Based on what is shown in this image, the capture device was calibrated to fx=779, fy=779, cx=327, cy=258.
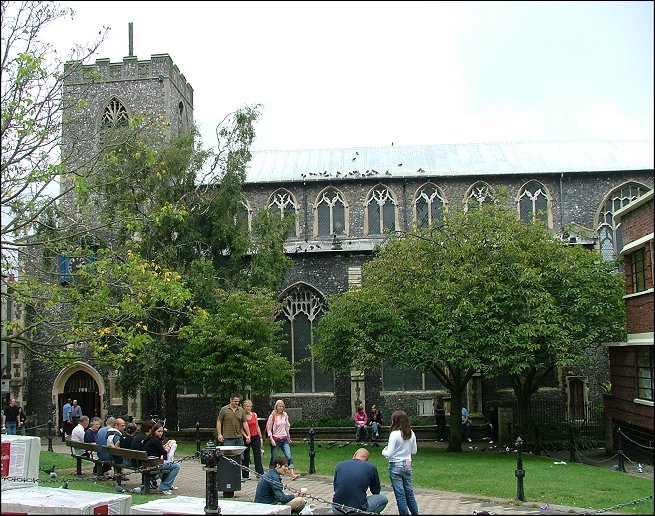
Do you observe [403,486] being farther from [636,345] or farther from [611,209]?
[611,209]

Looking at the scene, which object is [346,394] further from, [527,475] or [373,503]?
[373,503]

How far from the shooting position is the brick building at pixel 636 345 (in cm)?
1474

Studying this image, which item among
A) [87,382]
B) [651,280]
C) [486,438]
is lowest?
[486,438]

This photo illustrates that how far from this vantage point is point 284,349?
3241 centimetres

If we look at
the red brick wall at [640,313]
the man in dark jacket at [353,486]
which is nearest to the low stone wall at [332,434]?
the red brick wall at [640,313]

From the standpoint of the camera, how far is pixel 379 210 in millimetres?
34844

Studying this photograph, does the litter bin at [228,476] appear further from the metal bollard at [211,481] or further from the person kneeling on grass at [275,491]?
the metal bollard at [211,481]

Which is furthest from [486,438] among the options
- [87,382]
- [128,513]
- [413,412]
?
[128,513]

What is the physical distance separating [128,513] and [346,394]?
70.1 ft

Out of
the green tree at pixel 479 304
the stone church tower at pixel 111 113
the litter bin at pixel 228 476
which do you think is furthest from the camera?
the stone church tower at pixel 111 113

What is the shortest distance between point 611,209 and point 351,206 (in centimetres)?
1138

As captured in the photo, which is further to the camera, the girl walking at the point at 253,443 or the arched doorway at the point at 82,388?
the arched doorway at the point at 82,388

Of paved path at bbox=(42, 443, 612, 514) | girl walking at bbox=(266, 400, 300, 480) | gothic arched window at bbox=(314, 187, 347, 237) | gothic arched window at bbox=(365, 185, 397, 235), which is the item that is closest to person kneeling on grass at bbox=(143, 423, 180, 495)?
paved path at bbox=(42, 443, 612, 514)

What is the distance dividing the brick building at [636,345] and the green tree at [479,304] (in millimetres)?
3279
